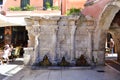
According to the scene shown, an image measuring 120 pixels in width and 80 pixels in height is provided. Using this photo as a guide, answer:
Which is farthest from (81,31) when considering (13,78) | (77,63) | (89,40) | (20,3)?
(20,3)

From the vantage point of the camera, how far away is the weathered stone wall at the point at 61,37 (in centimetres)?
1355

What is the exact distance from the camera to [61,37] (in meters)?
13.6

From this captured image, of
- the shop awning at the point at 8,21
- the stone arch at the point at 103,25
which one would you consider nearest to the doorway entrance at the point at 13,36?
the shop awning at the point at 8,21

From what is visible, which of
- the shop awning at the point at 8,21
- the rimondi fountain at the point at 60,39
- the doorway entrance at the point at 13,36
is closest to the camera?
the rimondi fountain at the point at 60,39

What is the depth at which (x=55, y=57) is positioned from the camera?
13.5 m

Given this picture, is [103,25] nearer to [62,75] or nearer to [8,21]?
[62,75]

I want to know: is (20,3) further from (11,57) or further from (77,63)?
(77,63)

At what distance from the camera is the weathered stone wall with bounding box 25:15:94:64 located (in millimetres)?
13555

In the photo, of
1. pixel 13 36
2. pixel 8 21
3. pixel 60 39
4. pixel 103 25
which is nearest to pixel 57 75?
pixel 60 39

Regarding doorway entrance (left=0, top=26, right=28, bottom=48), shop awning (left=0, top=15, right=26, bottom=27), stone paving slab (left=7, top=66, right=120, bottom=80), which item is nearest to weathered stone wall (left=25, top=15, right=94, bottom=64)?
shop awning (left=0, top=15, right=26, bottom=27)

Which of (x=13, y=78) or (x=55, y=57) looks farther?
(x=55, y=57)

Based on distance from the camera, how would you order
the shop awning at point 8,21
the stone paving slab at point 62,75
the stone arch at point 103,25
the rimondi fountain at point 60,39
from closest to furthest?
the stone paving slab at point 62,75, the stone arch at point 103,25, the rimondi fountain at point 60,39, the shop awning at point 8,21

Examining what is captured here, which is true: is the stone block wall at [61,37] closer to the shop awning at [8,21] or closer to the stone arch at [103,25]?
the stone arch at [103,25]

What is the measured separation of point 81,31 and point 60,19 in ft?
4.59
